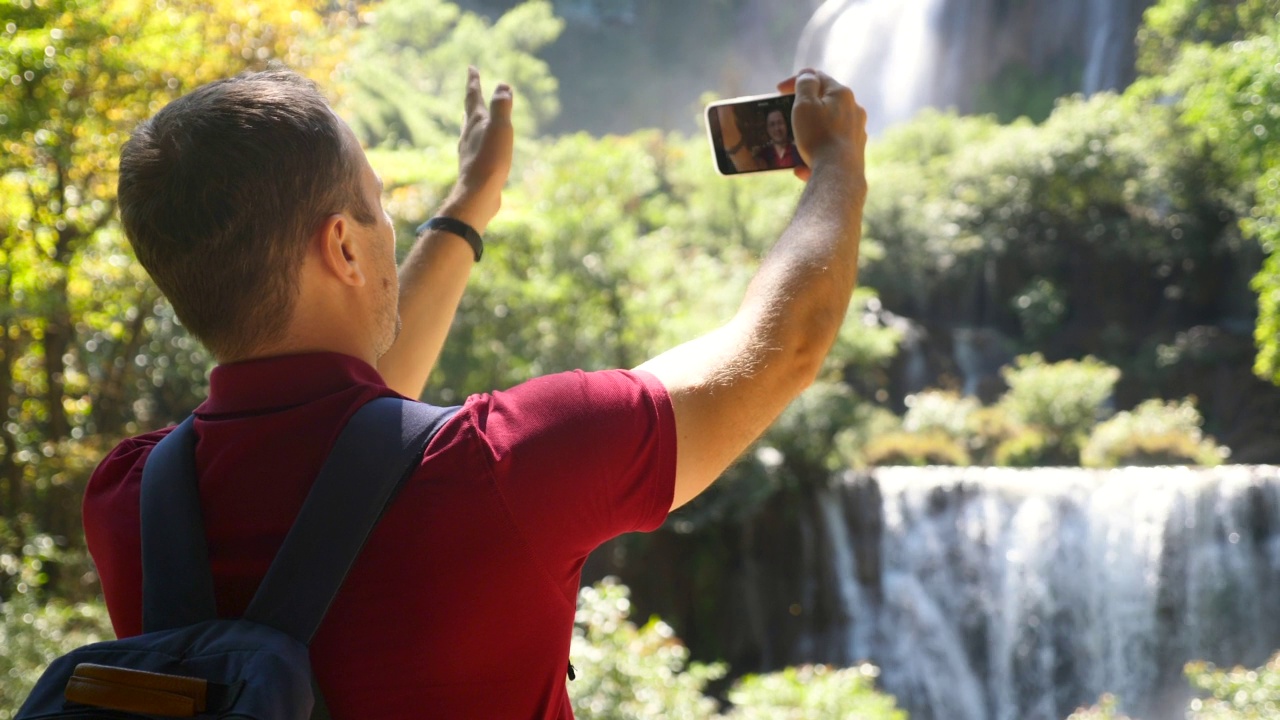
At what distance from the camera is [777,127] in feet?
3.91

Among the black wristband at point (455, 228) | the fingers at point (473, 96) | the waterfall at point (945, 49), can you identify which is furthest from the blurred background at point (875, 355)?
the black wristband at point (455, 228)

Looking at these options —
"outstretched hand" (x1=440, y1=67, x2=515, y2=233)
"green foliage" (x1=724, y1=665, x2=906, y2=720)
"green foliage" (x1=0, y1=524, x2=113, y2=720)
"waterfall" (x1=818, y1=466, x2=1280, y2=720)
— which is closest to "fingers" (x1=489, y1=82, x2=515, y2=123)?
"outstretched hand" (x1=440, y1=67, x2=515, y2=233)

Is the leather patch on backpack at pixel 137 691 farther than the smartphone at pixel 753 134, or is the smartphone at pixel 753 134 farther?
the smartphone at pixel 753 134

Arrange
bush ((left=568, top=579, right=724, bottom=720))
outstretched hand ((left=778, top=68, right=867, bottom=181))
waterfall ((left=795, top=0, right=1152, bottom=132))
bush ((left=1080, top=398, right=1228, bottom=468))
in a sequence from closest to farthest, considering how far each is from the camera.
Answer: outstretched hand ((left=778, top=68, right=867, bottom=181)) < bush ((left=568, top=579, right=724, bottom=720)) < bush ((left=1080, top=398, right=1228, bottom=468)) < waterfall ((left=795, top=0, right=1152, bottom=132))

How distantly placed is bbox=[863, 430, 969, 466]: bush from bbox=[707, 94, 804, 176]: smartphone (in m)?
10.8

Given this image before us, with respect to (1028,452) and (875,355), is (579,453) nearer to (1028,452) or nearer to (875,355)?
(875,355)

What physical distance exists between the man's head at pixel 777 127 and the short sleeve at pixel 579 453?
0.51 metres

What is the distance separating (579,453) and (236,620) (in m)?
0.26

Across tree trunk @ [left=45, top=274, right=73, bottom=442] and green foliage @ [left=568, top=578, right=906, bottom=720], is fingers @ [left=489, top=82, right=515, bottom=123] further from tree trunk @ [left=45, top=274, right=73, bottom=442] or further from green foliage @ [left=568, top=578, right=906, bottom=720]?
tree trunk @ [left=45, top=274, right=73, bottom=442]

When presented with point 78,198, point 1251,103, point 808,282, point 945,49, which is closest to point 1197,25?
point 1251,103

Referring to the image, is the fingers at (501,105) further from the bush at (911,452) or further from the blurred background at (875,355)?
the bush at (911,452)

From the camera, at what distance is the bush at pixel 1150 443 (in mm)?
10422

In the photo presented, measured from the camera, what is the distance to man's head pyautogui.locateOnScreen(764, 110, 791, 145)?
118 centimetres

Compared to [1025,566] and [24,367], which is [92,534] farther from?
[1025,566]
